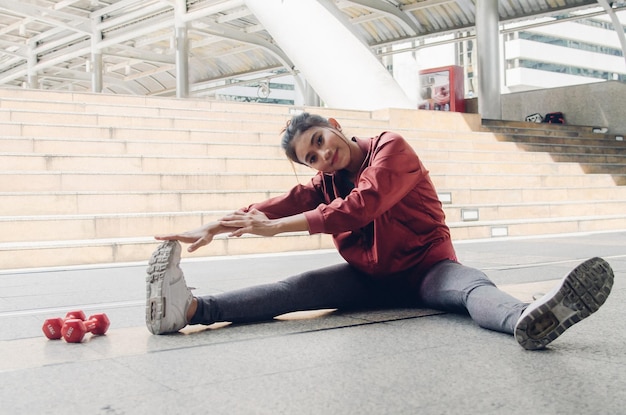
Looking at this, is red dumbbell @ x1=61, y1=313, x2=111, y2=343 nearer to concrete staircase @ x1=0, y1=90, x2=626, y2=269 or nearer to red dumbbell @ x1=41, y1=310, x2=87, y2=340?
red dumbbell @ x1=41, y1=310, x2=87, y2=340

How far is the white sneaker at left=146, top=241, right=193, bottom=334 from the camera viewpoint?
2.79 m

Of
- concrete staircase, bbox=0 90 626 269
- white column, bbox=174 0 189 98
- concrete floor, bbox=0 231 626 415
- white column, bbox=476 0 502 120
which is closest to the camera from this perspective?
concrete floor, bbox=0 231 626 415

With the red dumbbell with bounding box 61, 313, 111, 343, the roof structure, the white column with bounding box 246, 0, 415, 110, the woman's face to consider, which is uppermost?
the roof structure

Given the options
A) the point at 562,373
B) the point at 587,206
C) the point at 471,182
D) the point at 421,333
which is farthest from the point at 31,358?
the point at 587,206

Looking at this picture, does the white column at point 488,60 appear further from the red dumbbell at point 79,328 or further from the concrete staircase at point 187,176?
the red dumbbell at point 79,328

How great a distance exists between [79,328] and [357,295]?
4.25 ft

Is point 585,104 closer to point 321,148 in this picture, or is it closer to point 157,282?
point 321,148

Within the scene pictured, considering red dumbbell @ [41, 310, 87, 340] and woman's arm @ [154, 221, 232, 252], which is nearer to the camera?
woman's arm @ [154, 221, 232, 252]

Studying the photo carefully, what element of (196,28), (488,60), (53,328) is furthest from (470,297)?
(196,28)

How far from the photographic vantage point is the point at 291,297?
321 cm

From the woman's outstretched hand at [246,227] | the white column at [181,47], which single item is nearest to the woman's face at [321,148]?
the woman's outstretched hand at [246,227]

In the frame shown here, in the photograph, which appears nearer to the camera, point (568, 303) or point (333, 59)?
point (568, 303)

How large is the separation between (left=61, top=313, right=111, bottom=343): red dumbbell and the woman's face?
3.71ft

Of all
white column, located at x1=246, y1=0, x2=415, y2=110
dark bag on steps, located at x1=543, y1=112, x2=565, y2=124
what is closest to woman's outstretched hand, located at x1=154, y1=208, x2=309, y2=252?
white column, located at x1=246, y1=0, x2=415, y2=110
